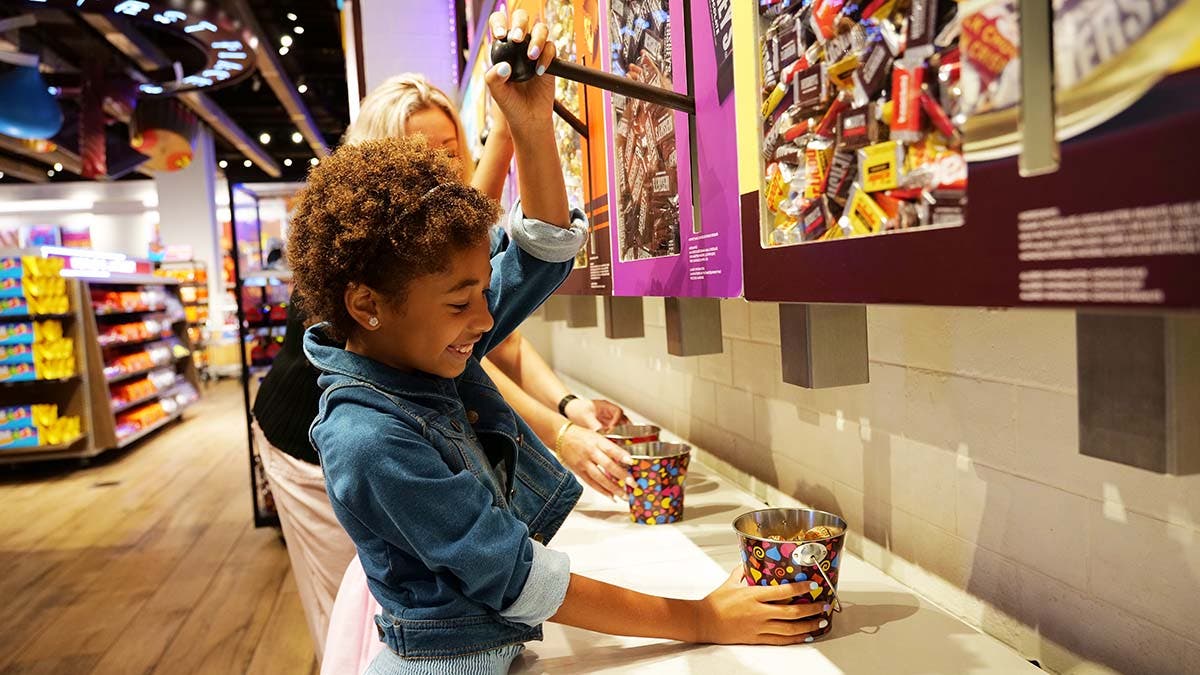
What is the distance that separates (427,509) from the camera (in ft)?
2.88

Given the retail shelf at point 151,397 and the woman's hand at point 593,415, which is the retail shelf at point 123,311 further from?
the woman's hand at point 593,415

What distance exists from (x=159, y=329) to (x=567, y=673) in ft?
30.9

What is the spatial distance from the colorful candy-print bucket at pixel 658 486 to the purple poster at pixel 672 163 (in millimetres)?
318

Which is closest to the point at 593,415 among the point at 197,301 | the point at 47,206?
the point at 197,301

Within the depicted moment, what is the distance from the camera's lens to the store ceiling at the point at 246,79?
31.3ft

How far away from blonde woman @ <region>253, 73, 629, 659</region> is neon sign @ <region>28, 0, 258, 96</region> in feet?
18.0

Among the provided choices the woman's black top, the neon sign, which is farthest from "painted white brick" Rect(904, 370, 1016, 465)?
the neon sign

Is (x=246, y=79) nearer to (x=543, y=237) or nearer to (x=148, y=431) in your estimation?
(x=148, y=431)

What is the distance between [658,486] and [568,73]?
32.1 inches

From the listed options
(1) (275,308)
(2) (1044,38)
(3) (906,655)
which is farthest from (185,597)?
(2) (1044,38)

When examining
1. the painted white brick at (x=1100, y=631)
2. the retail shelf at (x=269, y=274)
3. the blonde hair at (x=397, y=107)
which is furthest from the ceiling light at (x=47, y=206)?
the painted white brick at (x=1100, y=631)

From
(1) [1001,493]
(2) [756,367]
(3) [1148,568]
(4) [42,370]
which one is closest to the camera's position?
(3) [1148,568]

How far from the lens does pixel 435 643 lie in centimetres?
94

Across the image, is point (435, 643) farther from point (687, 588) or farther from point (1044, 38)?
point (1044, 38)
